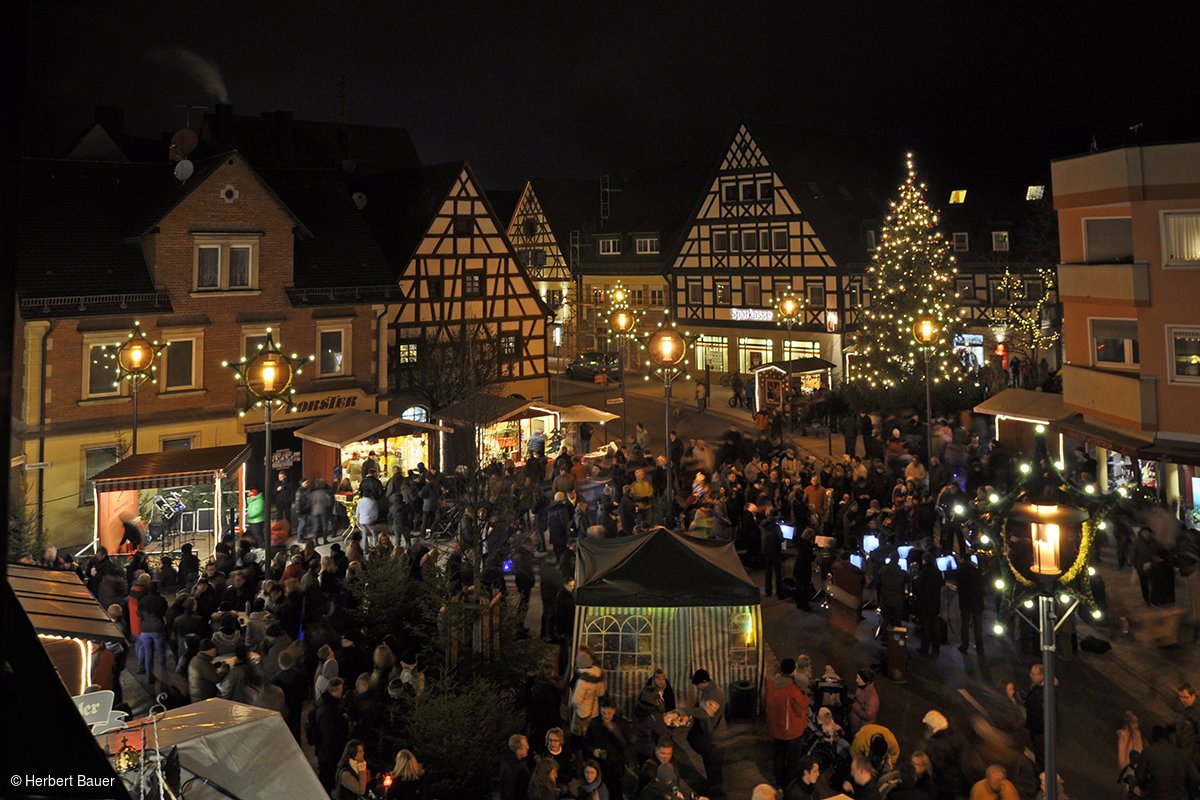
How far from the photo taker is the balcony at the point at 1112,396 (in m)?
19.5

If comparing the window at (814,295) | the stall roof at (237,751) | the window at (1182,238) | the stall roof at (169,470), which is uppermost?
Result: the window at (814,295)

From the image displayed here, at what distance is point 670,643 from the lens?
458 inches

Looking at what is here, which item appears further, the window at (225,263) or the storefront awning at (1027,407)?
the window at (225,263)

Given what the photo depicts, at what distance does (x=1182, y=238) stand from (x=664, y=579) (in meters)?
14.6

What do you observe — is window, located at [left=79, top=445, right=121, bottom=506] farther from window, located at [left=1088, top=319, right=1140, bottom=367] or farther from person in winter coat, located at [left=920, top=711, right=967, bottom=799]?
window, located at [left=1088, top=319, right=1140, bottom=367]

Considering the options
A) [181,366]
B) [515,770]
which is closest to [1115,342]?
[515,770]

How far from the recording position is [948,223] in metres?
46.7

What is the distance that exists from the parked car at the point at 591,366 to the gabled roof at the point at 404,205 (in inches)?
597

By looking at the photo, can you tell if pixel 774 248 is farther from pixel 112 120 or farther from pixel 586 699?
pixel 586 699

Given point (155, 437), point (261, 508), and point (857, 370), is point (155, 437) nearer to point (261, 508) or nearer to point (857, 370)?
point (261, 508)

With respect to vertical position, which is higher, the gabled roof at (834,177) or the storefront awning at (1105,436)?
the gabled roof at (834,177)

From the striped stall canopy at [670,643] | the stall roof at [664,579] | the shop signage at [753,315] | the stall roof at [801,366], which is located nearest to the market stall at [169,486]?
the stall roof at [664,579]

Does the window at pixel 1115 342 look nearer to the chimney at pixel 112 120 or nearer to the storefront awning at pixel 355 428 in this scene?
the storefront awning at pixel 355 428

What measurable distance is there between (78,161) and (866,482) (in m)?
23.4
